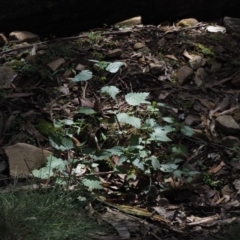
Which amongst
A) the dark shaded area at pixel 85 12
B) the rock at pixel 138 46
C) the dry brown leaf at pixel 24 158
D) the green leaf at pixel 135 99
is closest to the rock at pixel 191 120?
the green leaf at pixel 135 99

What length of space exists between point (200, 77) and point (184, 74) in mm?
119

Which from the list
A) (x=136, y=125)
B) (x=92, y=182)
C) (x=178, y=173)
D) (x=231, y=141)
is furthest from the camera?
(x=231, y=141)

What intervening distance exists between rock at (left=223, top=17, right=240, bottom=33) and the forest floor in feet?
0.51

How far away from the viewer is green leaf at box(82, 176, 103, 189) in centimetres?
314

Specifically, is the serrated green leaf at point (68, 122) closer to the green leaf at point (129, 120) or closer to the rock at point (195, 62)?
the green leaf at point (129, 120)

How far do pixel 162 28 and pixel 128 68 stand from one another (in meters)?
0.75

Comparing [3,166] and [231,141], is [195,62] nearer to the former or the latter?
[231,141]

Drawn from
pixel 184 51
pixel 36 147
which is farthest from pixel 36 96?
pixel 184 51

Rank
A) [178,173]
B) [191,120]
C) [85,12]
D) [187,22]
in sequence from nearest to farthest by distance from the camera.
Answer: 1. [178,173]
2. [191,120]
3. [85,12]
4. [187,22]

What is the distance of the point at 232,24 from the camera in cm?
481

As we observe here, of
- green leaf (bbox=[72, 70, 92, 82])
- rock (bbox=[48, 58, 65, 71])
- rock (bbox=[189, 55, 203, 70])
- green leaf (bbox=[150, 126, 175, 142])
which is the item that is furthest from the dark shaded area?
green leaf (bbox=[150, 126, 175, 142])

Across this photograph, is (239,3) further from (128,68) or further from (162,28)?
(128,68)

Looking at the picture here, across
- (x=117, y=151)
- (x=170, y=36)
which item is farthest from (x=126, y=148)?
(x=170, y=36)

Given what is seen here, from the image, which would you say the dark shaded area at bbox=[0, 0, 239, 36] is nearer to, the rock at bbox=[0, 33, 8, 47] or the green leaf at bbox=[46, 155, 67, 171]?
the rock at bbox=[0, 33, 8, 47]
